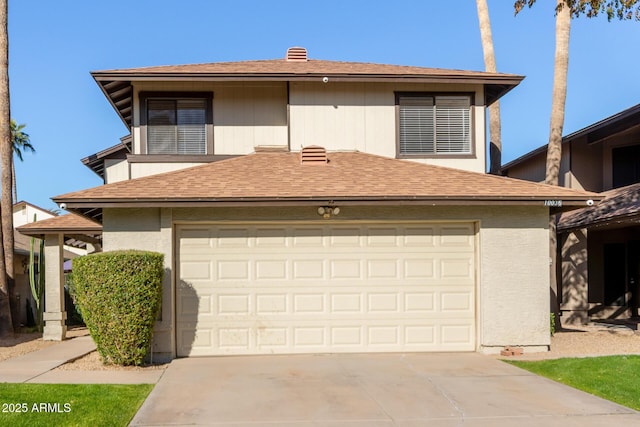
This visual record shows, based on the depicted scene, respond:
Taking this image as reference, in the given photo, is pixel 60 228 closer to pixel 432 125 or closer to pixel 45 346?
pixel 45 346

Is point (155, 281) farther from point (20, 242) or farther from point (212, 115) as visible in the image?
point (20, 242)

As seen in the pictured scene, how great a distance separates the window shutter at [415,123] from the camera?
15.2 m

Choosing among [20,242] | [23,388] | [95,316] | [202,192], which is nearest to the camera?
[23,388]

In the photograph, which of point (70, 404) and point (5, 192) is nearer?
point (70, 404)

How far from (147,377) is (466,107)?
9.66 meters

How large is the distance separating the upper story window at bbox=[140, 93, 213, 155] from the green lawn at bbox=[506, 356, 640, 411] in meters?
8.52

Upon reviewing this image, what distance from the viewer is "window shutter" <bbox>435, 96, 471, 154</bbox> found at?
50.0ft

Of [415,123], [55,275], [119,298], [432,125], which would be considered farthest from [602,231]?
[55,275]

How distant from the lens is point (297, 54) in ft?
58.9

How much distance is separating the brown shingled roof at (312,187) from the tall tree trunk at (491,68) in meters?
7.69

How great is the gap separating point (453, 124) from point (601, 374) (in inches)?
283

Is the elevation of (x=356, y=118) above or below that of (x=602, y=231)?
above

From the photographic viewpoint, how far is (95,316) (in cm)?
1076

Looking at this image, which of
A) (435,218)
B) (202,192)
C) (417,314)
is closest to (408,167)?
(435,218)
